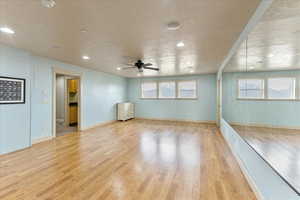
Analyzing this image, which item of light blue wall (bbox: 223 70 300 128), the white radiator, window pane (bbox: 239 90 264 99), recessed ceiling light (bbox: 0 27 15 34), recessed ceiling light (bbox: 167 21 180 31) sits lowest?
the white radiator

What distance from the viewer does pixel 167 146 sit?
12.7 feet

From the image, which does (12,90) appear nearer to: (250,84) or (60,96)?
(60,96)

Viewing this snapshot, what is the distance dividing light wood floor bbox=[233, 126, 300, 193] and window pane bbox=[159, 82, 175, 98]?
6120 mm

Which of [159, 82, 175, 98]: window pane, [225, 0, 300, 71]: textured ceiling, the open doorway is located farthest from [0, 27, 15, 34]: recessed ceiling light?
[159, 82, 175, 98]: window pane

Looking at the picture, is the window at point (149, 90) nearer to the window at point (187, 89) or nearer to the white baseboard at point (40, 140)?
the window at point (187, 89)

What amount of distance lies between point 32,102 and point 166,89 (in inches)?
233

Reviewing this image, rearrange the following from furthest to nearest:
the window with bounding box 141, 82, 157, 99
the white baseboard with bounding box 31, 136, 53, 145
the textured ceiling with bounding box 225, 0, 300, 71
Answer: the window with bounding box 141, 82, 157, 99, the white baseboard with bounding box 31, 136, 53, 145, the textured ceiling with bounding box 225, 0, 300, 71

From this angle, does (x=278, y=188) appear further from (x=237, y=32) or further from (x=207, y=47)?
(x=207, y=47)

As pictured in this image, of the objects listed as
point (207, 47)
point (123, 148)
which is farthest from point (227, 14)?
point (123, 148)

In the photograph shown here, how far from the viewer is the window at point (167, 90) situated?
7.94 m

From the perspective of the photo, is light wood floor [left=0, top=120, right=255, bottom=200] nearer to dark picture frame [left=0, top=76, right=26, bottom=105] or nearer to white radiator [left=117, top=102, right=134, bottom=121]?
dark picture frame [left=0, top=76, right=26, bottom=105]

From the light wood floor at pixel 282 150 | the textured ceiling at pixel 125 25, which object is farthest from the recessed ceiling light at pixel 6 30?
the light wood floor at pixel 282 150

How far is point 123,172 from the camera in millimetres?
2521

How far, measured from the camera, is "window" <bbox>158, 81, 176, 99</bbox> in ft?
26.0
